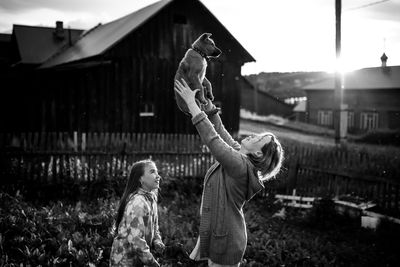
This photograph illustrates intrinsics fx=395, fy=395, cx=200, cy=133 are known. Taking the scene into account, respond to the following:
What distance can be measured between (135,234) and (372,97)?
74.3 feet

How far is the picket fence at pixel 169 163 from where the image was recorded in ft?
29.0

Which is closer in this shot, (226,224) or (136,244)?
(226,224)

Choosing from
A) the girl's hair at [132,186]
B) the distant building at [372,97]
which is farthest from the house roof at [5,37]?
the girl's hair at [132,186]

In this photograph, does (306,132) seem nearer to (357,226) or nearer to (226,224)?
(357,226)

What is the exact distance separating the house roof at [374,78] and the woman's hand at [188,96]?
13.5 m

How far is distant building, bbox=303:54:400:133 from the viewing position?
1622 cm

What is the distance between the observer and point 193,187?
10078 mm

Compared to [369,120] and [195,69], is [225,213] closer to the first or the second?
[195,69]

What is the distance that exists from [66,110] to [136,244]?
1404cm

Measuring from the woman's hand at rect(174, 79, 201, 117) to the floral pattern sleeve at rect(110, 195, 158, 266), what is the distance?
1128 mm

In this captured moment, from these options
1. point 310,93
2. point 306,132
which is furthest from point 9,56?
point 310,93

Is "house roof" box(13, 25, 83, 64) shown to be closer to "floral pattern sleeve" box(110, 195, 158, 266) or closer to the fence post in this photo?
the fence post

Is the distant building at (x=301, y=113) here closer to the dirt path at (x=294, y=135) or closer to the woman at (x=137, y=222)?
the dirt path at (x=294, y=135)

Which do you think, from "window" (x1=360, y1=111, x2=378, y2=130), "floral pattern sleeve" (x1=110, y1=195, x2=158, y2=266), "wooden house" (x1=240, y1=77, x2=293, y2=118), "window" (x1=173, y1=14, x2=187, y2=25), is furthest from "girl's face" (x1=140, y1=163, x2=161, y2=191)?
"wooden house" (x1=240, y1=77, x2=293, y2=118)
